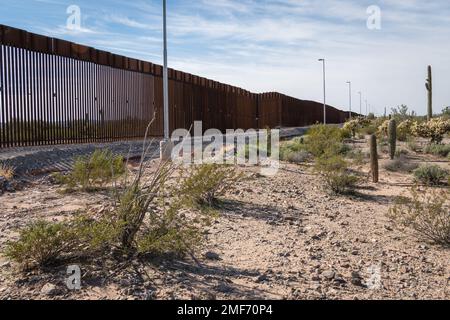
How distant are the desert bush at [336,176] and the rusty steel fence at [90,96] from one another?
951 centimetres

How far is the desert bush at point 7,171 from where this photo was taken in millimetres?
10800

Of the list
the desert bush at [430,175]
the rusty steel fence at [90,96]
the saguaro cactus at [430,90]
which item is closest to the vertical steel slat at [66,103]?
the rusty steel fence at [90,96]

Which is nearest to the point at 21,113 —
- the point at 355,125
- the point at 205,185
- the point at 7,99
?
the point at 7,99

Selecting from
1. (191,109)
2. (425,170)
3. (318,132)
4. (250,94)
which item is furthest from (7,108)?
(250,94)

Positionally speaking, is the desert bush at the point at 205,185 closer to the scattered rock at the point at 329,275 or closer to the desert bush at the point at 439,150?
the scattered rock at the point at 329,275

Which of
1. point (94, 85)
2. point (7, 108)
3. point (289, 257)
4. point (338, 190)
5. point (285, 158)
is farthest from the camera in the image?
point (94, 85)

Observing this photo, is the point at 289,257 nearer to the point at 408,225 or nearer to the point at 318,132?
the point at 408,225

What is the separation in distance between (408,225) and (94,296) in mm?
5277

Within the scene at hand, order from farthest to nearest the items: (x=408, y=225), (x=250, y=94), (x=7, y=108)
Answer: (x=250, y=94) → (x=7, y=108) → (x=408, y=225)

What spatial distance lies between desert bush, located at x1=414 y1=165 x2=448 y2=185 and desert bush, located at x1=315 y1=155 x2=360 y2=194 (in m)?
2.94

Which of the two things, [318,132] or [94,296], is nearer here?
[94,296]

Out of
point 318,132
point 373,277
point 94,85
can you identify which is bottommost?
point 373,277

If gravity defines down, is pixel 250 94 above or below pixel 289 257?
above

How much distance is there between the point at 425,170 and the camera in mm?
14820
